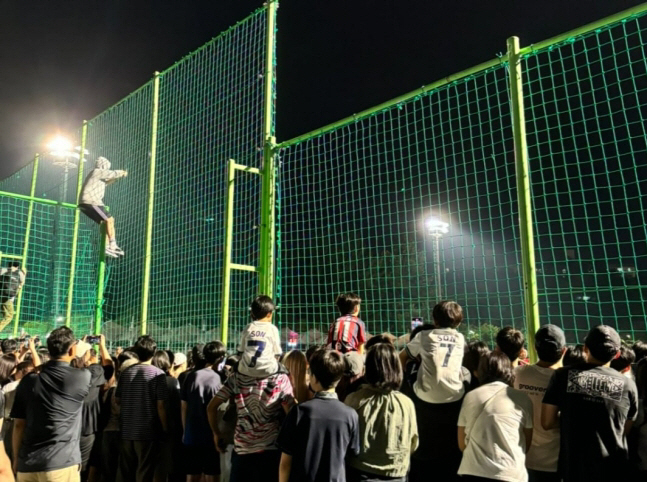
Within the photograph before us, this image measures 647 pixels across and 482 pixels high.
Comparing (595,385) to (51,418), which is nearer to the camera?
(595,385)

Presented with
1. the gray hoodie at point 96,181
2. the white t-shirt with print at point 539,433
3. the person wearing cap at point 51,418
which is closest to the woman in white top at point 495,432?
the white t-shirt with print at point 539,433

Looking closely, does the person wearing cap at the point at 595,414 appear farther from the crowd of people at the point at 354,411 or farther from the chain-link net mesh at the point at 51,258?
the chain-link net mesh at the point at 51,258

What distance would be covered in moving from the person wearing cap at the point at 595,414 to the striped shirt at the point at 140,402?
3.28m

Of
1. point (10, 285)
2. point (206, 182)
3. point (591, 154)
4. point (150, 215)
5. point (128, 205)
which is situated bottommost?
point (10, 285)

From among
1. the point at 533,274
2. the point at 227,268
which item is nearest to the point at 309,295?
the point at 227,268

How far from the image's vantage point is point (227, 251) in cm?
724

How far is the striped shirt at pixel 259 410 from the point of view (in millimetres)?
3969

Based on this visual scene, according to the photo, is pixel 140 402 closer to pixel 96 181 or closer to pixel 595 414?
pixel 595 414

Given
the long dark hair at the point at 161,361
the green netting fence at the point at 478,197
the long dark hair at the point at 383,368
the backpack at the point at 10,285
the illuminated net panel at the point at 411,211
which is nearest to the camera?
the long dark hair at the point at 383,368

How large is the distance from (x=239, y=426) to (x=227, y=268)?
3282 mm

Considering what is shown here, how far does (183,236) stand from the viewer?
9.06 metres

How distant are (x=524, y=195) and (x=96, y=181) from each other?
829 cm

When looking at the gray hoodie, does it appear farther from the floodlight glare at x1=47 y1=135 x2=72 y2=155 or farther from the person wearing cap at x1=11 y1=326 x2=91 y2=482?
the person wearing cap at x1=11 y1=326 x2=91 y2=482

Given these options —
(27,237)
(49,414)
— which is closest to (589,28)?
(49,414)
